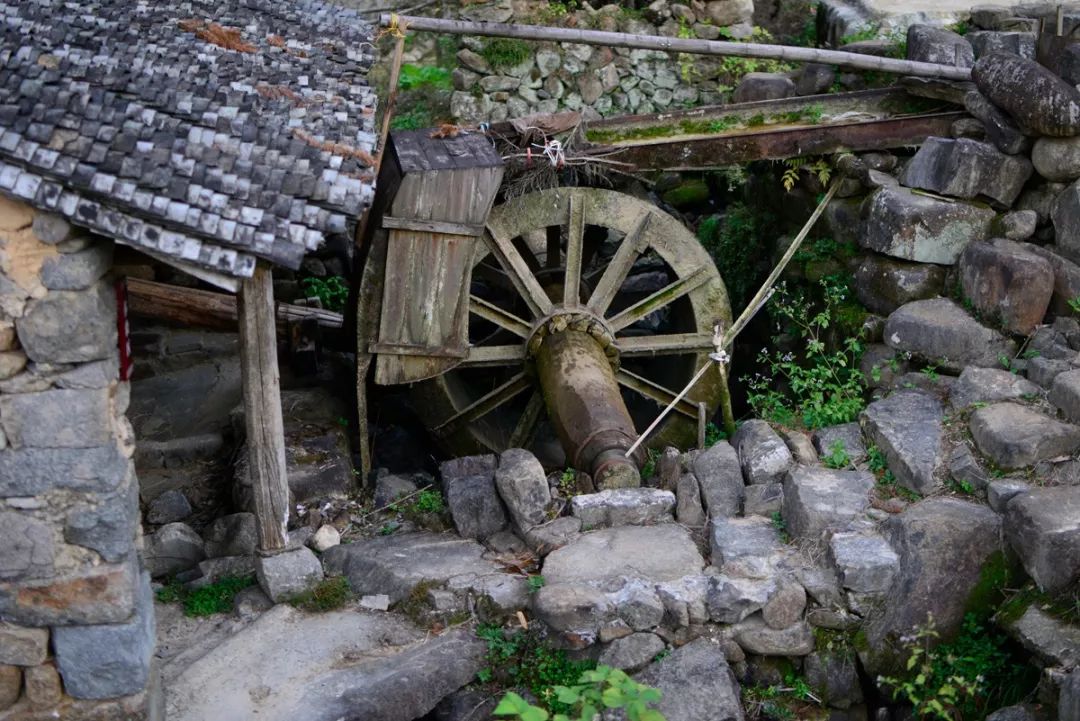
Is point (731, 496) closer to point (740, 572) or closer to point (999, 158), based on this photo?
point (740, 572)

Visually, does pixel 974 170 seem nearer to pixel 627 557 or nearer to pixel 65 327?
pixel 627 557

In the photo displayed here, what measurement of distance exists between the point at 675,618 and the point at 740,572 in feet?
1.48

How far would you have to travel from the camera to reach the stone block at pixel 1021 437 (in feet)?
23.0

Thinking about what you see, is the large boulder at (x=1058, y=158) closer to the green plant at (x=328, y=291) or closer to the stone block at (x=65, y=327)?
the green plant at (x=328, y=291)

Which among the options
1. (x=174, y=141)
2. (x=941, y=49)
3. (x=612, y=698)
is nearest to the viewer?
(x=612, y=698)

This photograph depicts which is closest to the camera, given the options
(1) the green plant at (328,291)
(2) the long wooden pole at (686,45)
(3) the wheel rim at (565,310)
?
(2) the long wooden pole at (686,45)

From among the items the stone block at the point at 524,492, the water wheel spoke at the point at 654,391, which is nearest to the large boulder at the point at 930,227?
the water wheel spoke at the point at 654,391

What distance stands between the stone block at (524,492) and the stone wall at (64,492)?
230 centimetres

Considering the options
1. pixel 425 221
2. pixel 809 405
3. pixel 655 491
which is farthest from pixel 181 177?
pixel 809 405

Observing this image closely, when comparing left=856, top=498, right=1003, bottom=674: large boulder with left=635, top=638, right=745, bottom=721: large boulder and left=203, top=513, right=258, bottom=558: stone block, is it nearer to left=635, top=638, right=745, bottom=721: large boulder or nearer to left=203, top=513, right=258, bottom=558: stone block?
left=635, top=638, right=745, bottom=721: large boulder

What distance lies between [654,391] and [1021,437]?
3.16 metres

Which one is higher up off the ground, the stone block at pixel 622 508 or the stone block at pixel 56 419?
the stone block at pixel 56 419

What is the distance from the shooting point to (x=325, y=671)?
6.29 m

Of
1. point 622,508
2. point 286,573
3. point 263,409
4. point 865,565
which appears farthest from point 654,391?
point 263,409
